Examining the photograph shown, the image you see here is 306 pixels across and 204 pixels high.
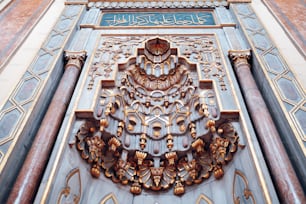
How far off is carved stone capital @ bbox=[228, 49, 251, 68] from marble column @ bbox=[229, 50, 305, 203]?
49 millimetres

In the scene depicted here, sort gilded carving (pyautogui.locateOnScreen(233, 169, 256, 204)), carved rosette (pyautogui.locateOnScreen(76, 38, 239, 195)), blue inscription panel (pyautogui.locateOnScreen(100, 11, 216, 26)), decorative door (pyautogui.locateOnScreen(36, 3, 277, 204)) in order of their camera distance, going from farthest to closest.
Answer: blue inscription panel (pyautogui.locateOnScreen(100, 11, 216, 26)) < carved rosette (pyautogui.locateOnScreen(76, 38, 239, 195)) < decorative door (pyautogui.locateOnScreen(36, 3, 277, 204)) < gilded carving (pyautogui.locateOnScreen(233, 169, 256, 204))

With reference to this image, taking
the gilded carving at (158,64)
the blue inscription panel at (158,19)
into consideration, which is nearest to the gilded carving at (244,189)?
the gilded carving at (158,64)

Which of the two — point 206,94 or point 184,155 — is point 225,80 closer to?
point 206,94

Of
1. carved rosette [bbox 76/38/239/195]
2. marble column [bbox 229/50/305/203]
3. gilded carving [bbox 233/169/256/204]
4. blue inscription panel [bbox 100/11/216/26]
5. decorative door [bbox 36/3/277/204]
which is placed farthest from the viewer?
blue inscription panel [bbox 100/11/216/26]

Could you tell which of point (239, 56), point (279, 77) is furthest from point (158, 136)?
point (279, 77)

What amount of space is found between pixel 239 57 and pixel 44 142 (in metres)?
3.12

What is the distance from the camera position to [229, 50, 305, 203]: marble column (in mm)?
2510

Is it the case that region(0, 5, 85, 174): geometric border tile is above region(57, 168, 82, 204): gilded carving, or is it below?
above

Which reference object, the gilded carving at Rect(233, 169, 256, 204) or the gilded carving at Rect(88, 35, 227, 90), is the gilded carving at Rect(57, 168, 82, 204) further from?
the gilded carving at Rect(233, 169, 256, 204)

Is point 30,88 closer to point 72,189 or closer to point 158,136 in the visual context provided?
point 72,189

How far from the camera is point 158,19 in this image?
5.99 meters

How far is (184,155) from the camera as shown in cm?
386

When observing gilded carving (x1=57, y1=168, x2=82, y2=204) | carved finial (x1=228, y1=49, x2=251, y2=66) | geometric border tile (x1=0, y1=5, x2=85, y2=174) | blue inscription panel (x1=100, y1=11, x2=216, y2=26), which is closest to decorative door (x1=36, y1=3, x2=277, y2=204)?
gilded carving (x1=57, y1=168, x2=82, y2=204)

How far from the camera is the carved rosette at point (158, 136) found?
353 cm
